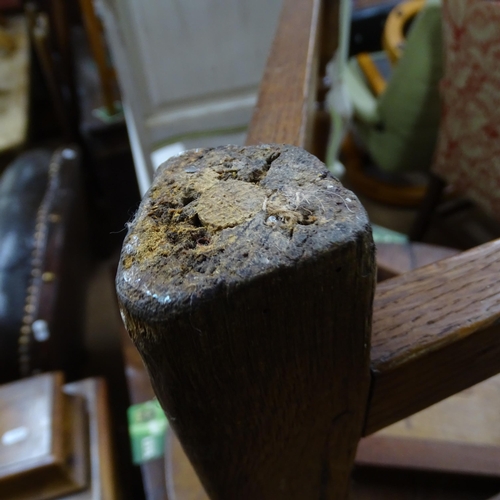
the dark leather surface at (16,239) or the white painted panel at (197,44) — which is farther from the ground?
the white painted panel at (197,44)

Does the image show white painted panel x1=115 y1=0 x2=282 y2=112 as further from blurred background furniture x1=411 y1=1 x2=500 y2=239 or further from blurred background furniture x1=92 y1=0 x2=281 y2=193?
blurred background furniture x1=411 y1=1 x2=500 y2=239

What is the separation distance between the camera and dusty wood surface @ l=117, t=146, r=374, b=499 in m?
0.17

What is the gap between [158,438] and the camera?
0.75 meters

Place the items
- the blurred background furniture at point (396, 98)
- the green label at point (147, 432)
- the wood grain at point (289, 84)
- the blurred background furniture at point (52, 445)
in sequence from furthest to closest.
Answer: the blurred background furniture at point (396, 98) → the green label at point (147, 432) → the blurred background furniture at point (52, 445) → the wood grain at point (289, 84)

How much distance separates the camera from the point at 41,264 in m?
1.00

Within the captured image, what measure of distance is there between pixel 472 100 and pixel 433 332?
0.92m

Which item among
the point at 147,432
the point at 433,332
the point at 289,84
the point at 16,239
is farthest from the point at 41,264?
the point at 433,332

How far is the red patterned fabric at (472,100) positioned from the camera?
2.99 feet

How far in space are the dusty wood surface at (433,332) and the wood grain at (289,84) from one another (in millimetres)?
143

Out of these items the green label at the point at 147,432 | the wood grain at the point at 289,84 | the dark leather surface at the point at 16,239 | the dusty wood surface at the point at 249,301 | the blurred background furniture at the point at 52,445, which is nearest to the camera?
the dusty wood surface at the point at 249,301

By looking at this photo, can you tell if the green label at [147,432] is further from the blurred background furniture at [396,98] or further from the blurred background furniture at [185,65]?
the blurred background furniture at [185,65]

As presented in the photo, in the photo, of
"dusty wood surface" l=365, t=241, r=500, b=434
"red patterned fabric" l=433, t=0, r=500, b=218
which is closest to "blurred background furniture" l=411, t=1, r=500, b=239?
"red patterned fabric" l=433, t=0, r=500, b=218

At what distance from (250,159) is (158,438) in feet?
2.11

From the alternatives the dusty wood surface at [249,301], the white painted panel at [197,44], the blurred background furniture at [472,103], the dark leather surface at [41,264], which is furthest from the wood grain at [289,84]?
the white painted panel at [197,44]
